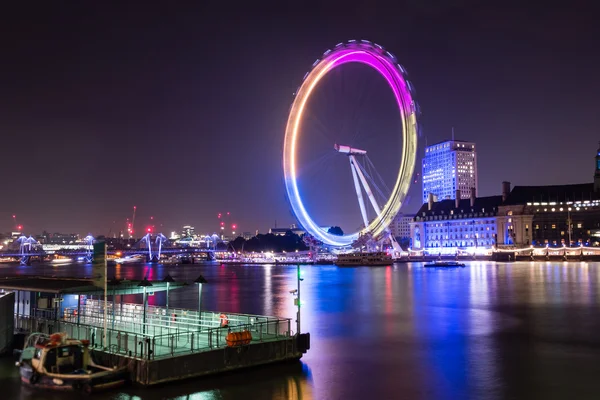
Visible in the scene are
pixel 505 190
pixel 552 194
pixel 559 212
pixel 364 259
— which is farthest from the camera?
pixel 505 190

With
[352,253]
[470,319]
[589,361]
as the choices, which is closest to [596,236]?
[352,253]

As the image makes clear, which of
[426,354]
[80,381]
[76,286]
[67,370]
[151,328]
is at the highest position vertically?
[76,286]

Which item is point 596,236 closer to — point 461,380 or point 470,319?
point 470,319

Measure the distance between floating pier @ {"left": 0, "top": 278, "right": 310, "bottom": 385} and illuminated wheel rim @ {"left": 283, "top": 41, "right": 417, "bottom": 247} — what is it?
5920 cm

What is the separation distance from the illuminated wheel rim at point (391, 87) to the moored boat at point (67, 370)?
222 ft

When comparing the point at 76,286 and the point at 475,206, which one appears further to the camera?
the point at 475,206

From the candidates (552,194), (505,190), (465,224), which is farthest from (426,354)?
(465,224)

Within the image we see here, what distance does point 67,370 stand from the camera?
67.6 ft

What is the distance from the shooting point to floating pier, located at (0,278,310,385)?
20.8m

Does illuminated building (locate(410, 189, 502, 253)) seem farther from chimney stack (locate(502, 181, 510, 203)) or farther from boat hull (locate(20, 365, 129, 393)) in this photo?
boat hull (locate(20, 365, 129, 393))

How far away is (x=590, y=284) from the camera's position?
2665 inches

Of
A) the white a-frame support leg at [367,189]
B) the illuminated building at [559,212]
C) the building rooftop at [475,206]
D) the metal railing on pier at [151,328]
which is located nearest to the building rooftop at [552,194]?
the illuminated building at [559,212]

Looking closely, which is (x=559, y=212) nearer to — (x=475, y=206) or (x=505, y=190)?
(x=505, y=190)

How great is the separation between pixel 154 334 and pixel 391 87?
66200mm
